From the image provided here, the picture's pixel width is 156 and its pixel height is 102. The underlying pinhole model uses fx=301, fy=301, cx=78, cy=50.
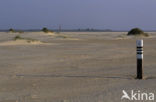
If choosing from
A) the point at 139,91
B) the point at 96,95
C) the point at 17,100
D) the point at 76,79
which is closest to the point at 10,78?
the point at 76,79

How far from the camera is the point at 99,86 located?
739 centimetres

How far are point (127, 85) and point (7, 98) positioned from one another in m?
2.92

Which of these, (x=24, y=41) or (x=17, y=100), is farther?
(x=24, y=41)

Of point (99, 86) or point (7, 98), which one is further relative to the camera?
point (99, 86)

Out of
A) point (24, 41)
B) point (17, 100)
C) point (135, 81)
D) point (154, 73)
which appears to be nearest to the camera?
point (17, 100)

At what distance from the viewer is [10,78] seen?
28.4ft

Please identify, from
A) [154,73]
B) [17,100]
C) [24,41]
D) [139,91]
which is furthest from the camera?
[24,41]

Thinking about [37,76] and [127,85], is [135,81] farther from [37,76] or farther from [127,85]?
[37,76]

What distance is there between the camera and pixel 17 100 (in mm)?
6090

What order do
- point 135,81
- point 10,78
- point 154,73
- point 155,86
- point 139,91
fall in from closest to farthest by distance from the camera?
point 139,91 < point 155,86 < point 135,81 < point 10,78 < point 154,73

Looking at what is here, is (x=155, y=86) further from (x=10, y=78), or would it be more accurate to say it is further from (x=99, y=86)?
(x=10, y=78)

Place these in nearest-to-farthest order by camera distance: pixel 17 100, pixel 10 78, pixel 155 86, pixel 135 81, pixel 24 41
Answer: pixel 17 100 < pixel 155 86 < pixel 135 81 < pixel 10 78 < pixel 24 41

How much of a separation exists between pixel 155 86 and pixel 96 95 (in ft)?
5.43

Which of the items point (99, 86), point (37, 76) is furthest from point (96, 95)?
point (37, 76)
